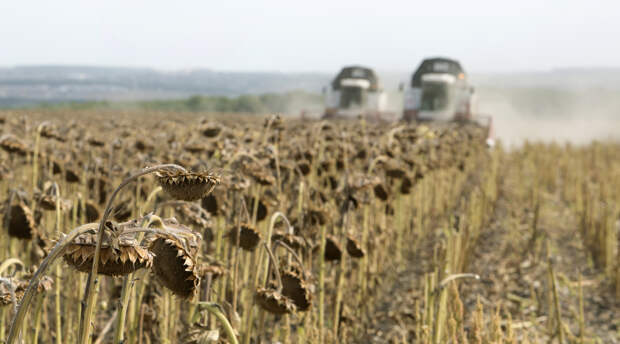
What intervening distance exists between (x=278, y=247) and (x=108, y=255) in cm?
182

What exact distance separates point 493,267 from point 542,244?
1.14m

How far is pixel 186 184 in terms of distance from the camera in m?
1.17

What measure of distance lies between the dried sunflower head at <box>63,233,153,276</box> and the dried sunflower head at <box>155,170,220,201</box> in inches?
7.1

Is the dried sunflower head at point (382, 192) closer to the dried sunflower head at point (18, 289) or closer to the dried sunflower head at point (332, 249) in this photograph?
the dried sunflower head at point (332, 249)

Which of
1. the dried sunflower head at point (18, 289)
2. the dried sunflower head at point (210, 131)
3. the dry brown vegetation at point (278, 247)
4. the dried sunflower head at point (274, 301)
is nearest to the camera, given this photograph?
the dry brown vegetation at point (278, 247)

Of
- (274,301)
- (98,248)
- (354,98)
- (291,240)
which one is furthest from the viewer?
(354,98)

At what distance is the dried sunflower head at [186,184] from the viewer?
1168 mm

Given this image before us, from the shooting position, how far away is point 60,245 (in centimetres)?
87

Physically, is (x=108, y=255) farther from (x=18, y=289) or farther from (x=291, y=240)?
(x=291, y=240)

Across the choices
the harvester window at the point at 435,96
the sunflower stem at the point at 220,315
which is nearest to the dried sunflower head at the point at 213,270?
the sunflower stem at the point at 220,315

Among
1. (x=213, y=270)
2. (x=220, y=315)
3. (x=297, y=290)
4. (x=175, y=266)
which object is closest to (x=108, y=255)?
(x=175, y=266)

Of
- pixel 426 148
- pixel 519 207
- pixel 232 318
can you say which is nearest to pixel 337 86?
pixel 519 207

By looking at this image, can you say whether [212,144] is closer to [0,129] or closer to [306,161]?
[306,161]

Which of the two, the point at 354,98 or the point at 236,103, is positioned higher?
the point at 354,98
